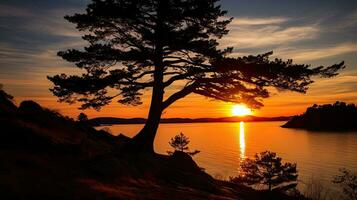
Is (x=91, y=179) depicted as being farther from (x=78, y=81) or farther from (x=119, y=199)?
(x=78, y=81)

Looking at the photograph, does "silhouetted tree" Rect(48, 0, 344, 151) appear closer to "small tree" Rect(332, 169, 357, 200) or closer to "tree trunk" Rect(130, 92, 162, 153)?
"tree trunk" Rect(130, 92, 162, 153)

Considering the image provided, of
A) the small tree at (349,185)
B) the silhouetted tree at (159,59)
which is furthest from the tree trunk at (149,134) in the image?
the small tree at (349,185)

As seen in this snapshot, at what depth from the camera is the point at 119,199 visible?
334 inches

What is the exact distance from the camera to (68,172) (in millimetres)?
10578

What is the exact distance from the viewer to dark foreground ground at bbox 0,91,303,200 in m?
8.42

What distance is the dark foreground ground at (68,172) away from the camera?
8422 mm

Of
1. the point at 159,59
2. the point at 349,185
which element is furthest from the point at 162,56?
the point at 349,185

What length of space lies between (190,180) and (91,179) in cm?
545

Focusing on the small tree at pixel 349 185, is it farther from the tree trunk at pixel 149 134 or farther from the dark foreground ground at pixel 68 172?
the tree trunk at pixel 149 134

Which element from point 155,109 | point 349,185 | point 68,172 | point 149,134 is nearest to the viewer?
point 68,172

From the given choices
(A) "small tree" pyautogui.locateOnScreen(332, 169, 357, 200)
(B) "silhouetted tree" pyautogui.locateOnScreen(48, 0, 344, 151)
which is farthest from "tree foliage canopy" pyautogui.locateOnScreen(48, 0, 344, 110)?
(A) "small tree" pyautogui.locateOnScreen(332, 169, 357, 200)

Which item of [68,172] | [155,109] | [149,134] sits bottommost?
[68,172]

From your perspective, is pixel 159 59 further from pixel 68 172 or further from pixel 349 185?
pixel 349 185

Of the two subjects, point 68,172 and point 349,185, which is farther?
point 349,185
